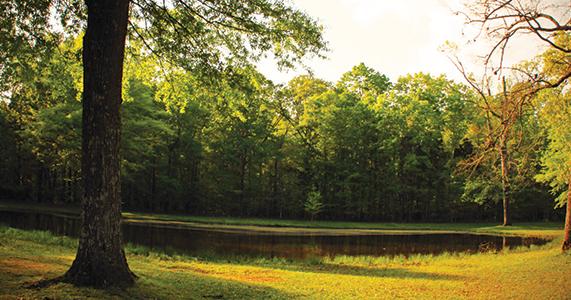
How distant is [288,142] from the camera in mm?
51094

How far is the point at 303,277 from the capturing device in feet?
41.2

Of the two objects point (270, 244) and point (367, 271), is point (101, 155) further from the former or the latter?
point (270, 244)

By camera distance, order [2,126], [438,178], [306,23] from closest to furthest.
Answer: [306,23] → [2,126] → [438,178]

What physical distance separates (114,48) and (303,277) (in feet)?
26.7

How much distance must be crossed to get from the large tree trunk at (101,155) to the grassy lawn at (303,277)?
1.63 feet

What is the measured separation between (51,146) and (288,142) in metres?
25.1

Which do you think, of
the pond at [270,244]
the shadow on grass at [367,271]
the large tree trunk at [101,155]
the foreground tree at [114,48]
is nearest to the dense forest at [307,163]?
the pond at [270,244]

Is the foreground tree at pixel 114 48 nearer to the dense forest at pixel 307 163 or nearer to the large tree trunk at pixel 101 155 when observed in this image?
the large tree trunk at pixel 101 155

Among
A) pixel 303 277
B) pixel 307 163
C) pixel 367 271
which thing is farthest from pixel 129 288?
pixel 307 163

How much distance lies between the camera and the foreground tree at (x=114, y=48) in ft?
24.5

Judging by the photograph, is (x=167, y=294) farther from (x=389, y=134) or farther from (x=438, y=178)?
(x=438, y=178)

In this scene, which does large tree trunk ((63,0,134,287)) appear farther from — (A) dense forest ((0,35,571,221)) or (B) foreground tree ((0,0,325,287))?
(A) dense forest ((0,35,571,221))

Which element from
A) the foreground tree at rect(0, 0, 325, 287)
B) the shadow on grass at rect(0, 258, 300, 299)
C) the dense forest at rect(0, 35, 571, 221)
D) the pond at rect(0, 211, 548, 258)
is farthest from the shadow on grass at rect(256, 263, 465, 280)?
the dense forest at rect(0, 35, 571, 221)

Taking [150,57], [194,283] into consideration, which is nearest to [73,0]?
[150,57]
